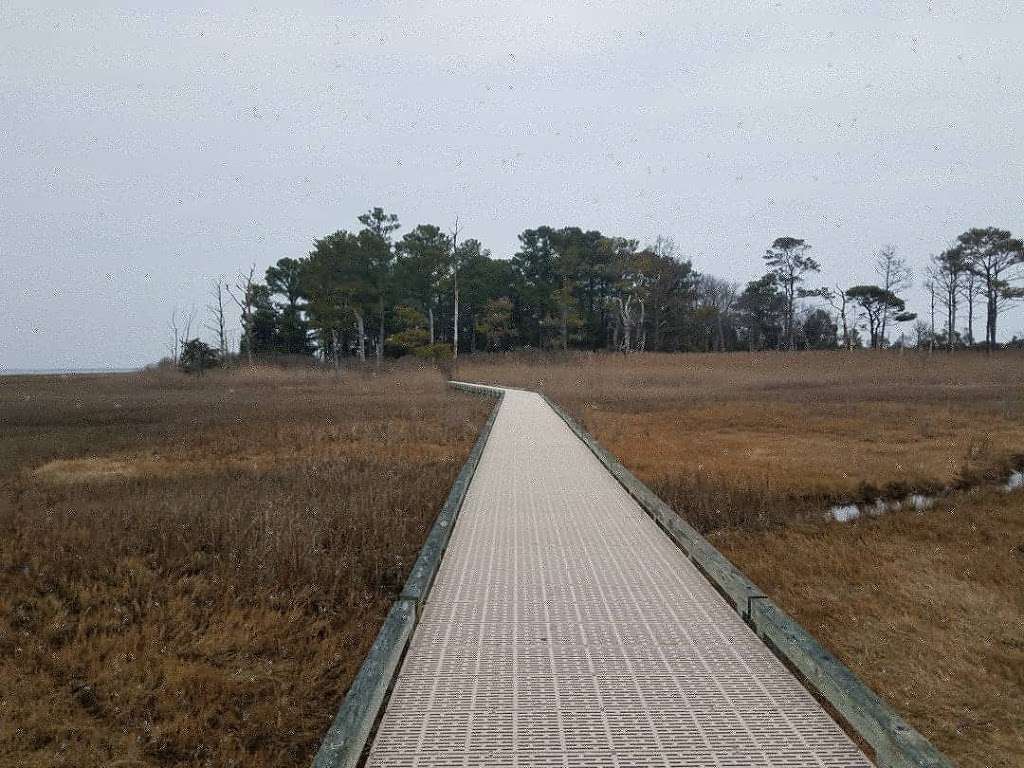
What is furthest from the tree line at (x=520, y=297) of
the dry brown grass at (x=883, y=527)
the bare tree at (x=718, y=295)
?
the dry brown grass at (x=883, y=527)

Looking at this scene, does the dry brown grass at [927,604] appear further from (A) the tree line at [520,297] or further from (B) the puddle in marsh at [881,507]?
(A) the tree line at [520,297]

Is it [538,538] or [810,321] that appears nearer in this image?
[538,538]

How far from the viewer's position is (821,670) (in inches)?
97.3

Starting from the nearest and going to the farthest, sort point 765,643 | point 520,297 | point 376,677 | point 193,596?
point 376,677 < point 765,643 < point 193,596 < point 520,297

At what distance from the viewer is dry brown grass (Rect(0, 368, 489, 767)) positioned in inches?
110

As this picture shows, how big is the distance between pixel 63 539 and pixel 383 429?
8215mm

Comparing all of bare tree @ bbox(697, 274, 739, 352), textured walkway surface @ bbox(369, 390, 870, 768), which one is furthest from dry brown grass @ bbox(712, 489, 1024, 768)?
bare tree @ bbox(697, 274, 739, 352)

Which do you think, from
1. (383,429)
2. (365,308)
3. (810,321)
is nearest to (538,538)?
(383,429)

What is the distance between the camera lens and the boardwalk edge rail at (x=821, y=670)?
1950 millimetres

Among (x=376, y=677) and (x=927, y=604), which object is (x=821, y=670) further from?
(x=927, y=604)

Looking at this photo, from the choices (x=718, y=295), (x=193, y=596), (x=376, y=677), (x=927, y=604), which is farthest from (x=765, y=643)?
(x=718, y=295)

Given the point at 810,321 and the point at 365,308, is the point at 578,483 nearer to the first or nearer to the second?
the point at 365,308

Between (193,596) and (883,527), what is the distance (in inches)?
262

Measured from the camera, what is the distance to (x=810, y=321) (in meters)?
56.9
